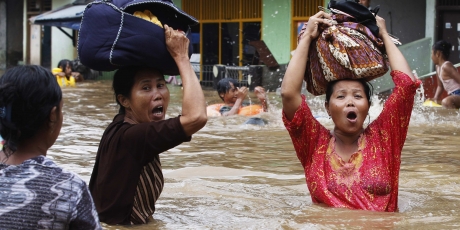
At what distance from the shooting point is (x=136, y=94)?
3.64 m

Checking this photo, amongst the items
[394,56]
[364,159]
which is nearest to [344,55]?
[394,56]

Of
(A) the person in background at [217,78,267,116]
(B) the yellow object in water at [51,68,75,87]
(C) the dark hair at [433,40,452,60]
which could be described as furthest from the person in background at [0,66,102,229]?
(B) the yellow object in water at [51,68,75,87]

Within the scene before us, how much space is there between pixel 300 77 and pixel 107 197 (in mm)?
1298

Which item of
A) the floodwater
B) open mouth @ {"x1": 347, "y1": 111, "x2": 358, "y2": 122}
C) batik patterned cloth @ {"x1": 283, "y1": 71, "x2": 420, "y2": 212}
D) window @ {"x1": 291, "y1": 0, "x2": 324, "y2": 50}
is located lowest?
the floodwater

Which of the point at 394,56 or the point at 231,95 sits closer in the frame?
the point at 394,56

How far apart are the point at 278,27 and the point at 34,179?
18.2 metres

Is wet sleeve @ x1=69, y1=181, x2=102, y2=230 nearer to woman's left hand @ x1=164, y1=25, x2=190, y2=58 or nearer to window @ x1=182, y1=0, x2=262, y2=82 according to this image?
woman's left hand @ x1=164, y1=25, x2=190, y2=58

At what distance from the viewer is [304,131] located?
4.19 metres

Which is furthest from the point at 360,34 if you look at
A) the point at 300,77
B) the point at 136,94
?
the point at 136,94

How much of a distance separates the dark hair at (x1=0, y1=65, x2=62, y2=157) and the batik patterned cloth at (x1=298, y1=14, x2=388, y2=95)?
202cm

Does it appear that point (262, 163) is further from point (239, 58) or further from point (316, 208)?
point (239, 58)

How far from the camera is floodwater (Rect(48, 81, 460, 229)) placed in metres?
4.17

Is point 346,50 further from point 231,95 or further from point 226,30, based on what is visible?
point 226,30

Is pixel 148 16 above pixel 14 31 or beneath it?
beneath
